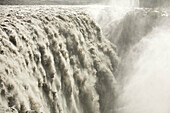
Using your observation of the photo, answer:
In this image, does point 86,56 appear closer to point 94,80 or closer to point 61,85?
point 94,80

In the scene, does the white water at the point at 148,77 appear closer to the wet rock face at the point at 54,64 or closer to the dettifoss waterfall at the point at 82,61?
the dettifoss waterfall at the point at 82,61

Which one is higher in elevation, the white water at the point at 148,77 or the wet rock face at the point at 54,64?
the wet rock face at the point at 54,64

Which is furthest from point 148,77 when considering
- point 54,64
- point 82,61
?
point 54,64

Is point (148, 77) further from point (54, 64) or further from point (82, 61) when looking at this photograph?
point (54, 64)

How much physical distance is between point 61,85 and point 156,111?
673 cm

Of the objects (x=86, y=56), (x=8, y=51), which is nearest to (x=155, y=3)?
(x=86, y=56)

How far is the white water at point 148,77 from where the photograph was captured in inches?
578

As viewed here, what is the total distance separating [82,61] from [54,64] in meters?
3.12

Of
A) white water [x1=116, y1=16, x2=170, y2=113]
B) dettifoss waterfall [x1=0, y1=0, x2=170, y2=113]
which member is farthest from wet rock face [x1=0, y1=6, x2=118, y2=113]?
white water [x1=116, y1=16, x2=170, y2=113]

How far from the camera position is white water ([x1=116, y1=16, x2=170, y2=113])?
14.7 m

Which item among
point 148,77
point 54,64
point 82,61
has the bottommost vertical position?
point 148,77

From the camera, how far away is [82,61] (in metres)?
13.0

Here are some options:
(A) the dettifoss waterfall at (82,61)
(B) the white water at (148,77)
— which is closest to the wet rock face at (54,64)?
(A) the dettifoss waterfall at (82,61)

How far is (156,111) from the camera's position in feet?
45.9
